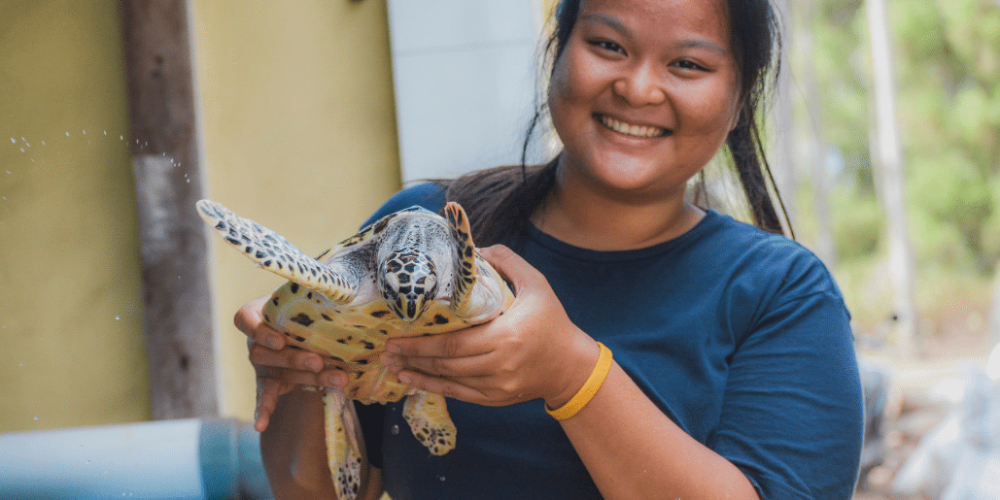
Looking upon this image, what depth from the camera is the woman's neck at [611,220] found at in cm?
62

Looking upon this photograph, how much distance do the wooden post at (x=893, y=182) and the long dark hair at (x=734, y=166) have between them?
5419mm

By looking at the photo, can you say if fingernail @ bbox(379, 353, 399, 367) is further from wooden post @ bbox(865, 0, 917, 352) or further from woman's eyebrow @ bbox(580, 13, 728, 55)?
wooden post @ bbox(865, 0, 917, 352)

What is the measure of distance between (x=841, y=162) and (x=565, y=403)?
8972 millimetres

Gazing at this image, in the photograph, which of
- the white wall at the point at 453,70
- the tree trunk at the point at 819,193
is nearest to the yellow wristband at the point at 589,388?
the white wall at the point at 453,70

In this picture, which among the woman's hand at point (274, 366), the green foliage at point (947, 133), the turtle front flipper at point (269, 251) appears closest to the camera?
the turtle front flipper at point (269, 251)

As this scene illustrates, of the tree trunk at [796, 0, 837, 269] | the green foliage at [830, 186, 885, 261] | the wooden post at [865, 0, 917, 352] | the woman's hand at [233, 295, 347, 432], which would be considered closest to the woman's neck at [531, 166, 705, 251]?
the woman's hand at [233, 295, 347, 432]

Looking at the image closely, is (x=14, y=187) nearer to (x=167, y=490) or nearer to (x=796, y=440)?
(x=167, y=490)

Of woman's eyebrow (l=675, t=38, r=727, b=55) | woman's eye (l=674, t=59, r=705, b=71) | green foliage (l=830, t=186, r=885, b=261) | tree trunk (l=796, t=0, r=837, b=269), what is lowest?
green foliage (l=830, t=186, r=885, b=261)

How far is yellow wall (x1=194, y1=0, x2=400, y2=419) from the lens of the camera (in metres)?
0.56

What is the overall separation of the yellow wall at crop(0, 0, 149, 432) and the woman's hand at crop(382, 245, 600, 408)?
0.25 m

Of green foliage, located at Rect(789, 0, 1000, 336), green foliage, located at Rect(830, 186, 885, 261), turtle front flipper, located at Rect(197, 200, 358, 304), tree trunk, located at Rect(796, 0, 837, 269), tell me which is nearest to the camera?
turtle front flipper, located at Rect(197, 200, 358, 304)

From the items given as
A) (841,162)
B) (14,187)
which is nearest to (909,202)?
(841,162)

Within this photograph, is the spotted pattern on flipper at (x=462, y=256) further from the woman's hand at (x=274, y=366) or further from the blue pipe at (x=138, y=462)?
the blue pipe at (x=138, y=462)

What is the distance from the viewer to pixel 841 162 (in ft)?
27.9
